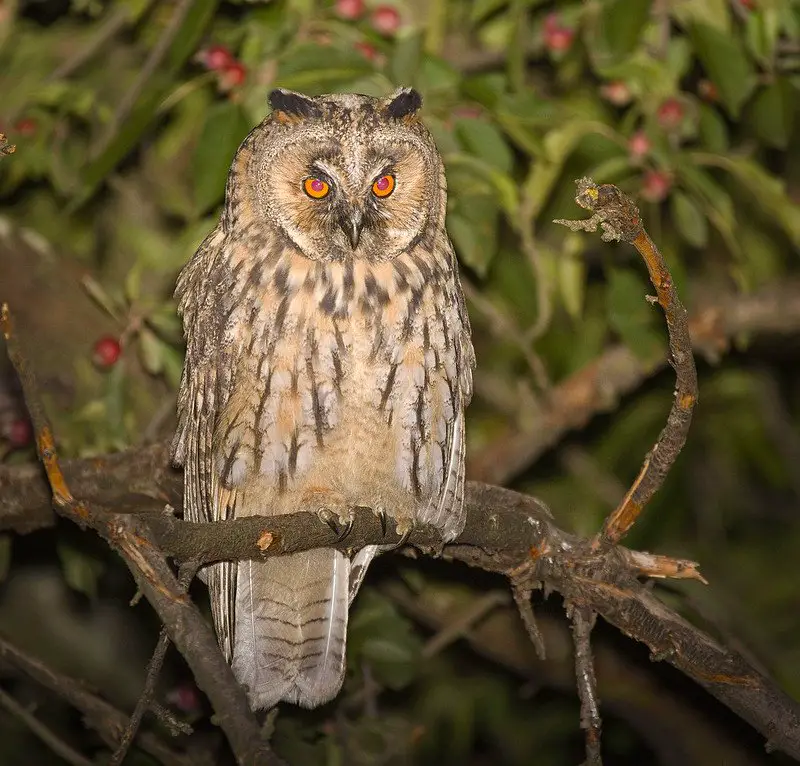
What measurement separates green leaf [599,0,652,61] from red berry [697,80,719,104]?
58 centimetres

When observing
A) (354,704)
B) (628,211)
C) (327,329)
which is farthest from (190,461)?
(628,211)

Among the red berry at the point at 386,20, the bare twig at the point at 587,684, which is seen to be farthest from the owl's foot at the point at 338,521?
the red berry at the point at 386,20

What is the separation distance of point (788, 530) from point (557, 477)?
1082 mm

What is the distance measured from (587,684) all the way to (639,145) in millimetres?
1321

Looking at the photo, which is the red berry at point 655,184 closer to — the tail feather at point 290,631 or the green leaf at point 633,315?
the green leaf at point 633,315

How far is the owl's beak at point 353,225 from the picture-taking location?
2131 mm

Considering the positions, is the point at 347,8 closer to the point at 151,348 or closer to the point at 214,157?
the point at 214,157

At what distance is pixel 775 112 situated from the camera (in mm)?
2633

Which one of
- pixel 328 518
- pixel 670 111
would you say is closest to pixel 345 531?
pixel 328 518

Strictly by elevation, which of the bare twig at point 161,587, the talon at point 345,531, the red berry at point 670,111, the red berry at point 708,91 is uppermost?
the red berry at point 670,111

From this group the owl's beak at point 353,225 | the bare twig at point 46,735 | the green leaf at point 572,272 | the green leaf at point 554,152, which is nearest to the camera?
the owl's beak at point 353,225

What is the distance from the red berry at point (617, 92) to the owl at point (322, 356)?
709 millimetres

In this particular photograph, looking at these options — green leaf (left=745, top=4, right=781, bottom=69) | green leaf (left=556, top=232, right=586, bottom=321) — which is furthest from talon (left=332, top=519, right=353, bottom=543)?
green leaf (left=745, top=4, right=781, bottom=69)

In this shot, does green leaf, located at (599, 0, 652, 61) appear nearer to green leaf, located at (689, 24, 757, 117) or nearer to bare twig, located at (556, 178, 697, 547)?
green leaf, located at (689, 24, 757, 117)
